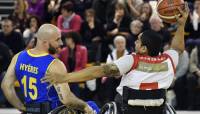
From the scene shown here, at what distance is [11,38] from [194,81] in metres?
4.05

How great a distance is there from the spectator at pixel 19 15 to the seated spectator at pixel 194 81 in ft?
14.6

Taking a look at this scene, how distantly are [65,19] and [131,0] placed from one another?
1583 millimetres

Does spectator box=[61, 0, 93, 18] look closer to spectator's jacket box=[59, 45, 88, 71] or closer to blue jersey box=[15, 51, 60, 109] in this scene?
spectator's jacket box=[59, 45, 88, 71]

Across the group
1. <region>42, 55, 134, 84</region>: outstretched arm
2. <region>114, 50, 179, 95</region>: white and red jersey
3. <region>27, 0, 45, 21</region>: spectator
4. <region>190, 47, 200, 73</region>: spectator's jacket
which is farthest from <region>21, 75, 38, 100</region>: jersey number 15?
<region>27, 0, 45, 21</region>: spectator

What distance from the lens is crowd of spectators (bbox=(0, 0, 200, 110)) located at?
13586 millimetres

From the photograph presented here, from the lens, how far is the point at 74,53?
1401cm

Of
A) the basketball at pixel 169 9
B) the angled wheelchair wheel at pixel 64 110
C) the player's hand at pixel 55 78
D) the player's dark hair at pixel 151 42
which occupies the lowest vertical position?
the angled wheelchair wheel at pixel 64 110

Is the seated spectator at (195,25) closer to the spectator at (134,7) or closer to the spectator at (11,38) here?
the spectator at (134,7)

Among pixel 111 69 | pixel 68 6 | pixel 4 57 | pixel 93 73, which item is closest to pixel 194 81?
pixel 68 6

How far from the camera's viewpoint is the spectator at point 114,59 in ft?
44.2

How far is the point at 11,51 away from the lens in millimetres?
14906

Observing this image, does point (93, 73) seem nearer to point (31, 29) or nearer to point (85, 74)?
point (85, 74)

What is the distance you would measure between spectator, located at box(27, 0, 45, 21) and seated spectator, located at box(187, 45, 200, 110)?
438 centimetres

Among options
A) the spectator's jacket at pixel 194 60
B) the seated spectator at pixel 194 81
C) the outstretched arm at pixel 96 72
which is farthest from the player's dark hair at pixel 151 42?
the spectator's jacket at pixel 194 60
